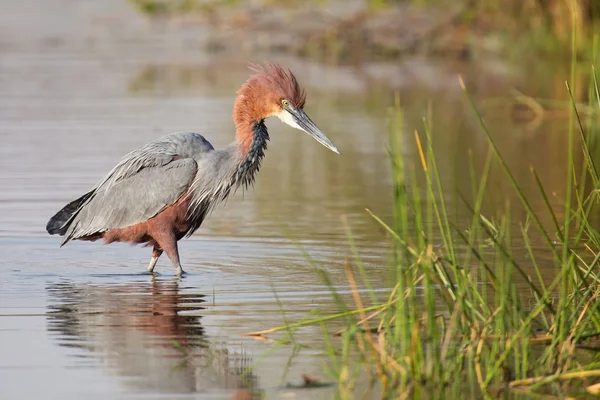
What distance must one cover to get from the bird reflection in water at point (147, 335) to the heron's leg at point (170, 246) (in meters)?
0.15

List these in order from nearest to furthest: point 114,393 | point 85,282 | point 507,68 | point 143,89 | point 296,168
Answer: point 114,393
point 85,282
point 296,168
point 143,89
point 507,68

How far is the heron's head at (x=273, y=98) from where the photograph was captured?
910 centimetres

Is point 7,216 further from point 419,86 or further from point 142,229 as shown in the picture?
point 419,86

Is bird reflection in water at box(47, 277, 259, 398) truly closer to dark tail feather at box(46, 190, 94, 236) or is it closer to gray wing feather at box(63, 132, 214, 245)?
gray wing feather at box(63, 132, 214, 245)

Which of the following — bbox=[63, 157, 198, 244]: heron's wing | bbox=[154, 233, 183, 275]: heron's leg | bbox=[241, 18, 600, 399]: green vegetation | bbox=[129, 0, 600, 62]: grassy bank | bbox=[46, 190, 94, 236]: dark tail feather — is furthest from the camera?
bbox=[129, 0, 600, 62]: grassy bank

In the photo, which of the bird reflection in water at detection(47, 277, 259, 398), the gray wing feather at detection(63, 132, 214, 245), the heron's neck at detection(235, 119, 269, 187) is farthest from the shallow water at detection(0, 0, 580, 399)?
the heron's neck at detection(235, 119, 269, 187)

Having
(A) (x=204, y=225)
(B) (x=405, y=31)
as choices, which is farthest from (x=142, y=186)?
(B) (x=405, y=31)

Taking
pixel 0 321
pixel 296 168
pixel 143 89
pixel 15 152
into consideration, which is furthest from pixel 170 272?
pixel 143 89

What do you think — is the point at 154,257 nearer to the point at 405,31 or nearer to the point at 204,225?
the point at 204,225

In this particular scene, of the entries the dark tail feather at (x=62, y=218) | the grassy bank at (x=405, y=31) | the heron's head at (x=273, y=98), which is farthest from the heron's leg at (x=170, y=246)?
the grassy bank at (x=405, y=31)

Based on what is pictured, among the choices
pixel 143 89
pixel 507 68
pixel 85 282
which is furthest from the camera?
pixel 507 68

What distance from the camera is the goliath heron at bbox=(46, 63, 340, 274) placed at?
9055 millimetres

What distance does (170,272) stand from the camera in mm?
9258

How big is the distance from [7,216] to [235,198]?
2.50 metres
